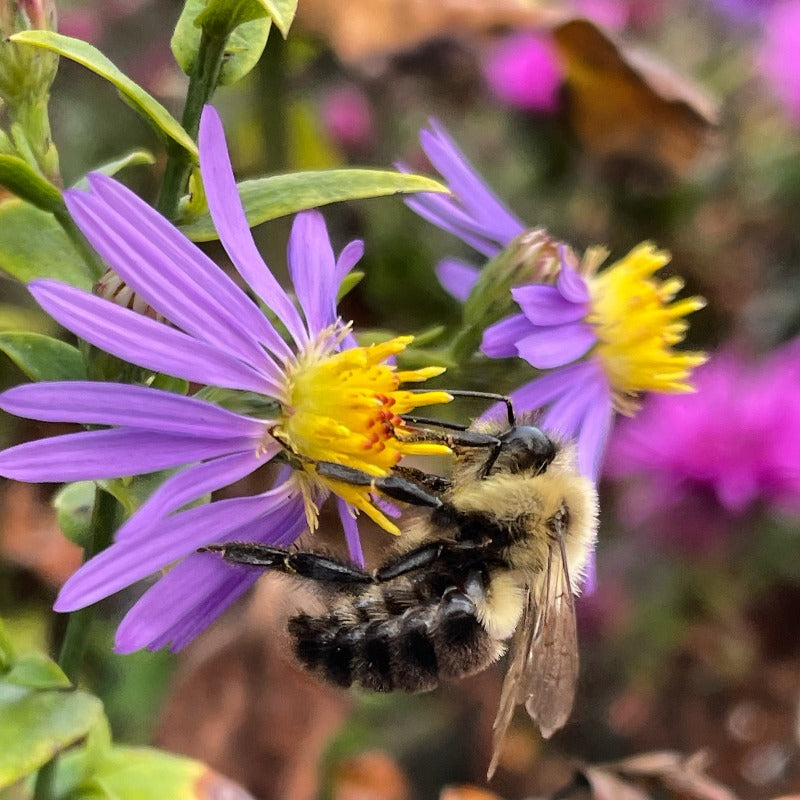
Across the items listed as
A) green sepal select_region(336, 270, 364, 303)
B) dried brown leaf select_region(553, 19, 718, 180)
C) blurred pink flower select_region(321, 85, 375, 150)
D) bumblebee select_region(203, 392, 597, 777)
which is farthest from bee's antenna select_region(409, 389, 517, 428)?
blurred pink flower select_region(321, 85, 375, 150)

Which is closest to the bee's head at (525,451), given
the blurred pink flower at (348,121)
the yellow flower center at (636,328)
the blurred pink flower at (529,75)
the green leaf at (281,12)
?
the yellow flower center at (636,328)

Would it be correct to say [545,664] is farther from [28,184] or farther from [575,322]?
[28,184]

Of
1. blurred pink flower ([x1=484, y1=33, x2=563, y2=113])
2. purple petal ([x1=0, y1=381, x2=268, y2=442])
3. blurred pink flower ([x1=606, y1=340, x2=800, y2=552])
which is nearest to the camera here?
purple petal ([x1=0, y1=381, x2=268, y2=442])

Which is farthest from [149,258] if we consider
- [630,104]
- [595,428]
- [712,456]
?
[630,104]

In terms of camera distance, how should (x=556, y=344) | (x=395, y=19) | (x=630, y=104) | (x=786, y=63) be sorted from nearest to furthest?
(x=556, y=344), (x=395, y=19), (x=630, y=104), (x=786, y=63)

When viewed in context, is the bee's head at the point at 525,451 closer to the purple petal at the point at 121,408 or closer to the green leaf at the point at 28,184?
the purple petal at the point at 121,408

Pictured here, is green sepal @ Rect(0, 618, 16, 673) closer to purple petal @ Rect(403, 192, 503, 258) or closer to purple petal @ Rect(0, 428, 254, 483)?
purple petal @ Rect(0, 428, 254, 483)
